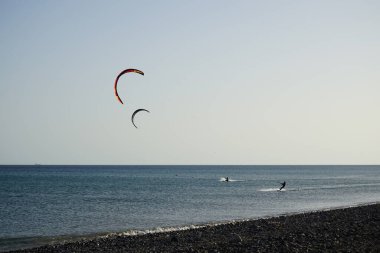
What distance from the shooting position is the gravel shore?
16.8m

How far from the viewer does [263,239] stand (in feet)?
61.8

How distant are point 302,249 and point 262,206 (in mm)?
25775

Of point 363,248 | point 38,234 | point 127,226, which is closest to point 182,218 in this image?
point 127,226

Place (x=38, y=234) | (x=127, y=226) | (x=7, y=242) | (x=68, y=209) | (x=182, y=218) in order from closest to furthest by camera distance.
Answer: (x=7, y=242) → (x=38, y=234) → (x=127, y=226) → (x=182, y=218) → (x=68, y=209)

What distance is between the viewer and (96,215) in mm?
36156

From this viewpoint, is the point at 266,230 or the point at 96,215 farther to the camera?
the point at 96,215

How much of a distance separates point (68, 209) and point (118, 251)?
24.2m

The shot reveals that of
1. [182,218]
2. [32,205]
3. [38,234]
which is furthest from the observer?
[32,205]

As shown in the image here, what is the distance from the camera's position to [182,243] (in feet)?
64.0

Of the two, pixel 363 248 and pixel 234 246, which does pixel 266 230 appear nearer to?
pixel 234 246

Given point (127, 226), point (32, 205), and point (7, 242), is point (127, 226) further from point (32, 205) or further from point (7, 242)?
point (32, 205)

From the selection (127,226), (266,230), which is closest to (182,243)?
(266,230)

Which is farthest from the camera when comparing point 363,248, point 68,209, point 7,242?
point 68,209

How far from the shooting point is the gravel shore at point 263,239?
16.8m
